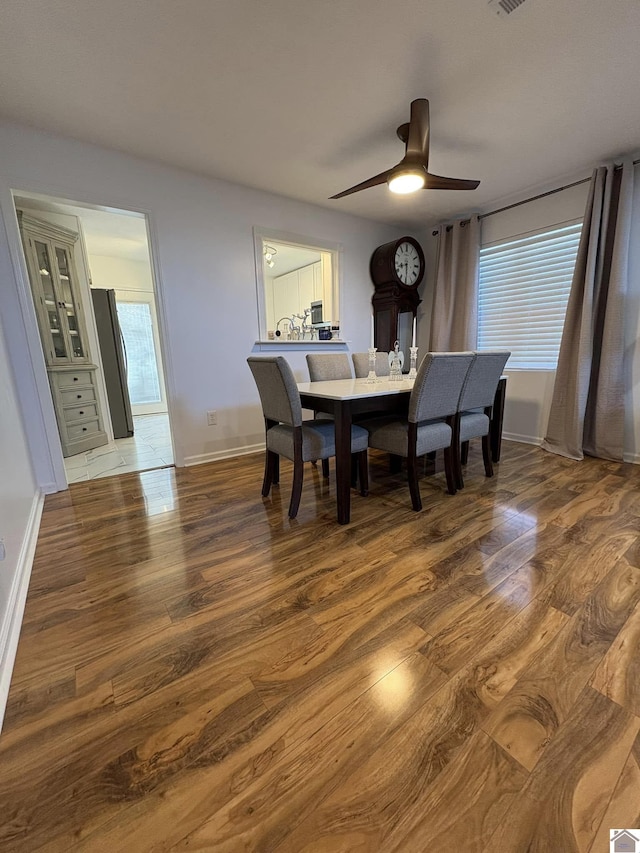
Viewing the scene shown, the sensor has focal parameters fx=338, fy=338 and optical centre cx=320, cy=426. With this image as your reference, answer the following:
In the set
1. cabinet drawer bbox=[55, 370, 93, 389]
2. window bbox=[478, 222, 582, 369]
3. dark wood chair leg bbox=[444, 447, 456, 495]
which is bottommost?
dark wood chair leg bbox=[444, 447, 456, 495]

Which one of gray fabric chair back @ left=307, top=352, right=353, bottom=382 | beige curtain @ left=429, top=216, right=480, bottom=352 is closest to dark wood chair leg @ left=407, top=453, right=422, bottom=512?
gray fabric chair back @ left=307, top=352, right=353, bottom=382

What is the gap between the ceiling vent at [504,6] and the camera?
56.1 inches

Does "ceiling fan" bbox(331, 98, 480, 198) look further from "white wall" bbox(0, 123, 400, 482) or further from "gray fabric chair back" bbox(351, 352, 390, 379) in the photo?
"white wall" bbox(0, 123, 400, 482)

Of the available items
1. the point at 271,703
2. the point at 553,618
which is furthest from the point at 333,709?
the point at 553,618

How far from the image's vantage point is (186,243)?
2783 millimetres

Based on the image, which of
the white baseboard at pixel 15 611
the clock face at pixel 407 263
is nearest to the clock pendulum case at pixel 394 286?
the clock face at pixel 407 263

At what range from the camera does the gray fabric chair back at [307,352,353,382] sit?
2930 mm

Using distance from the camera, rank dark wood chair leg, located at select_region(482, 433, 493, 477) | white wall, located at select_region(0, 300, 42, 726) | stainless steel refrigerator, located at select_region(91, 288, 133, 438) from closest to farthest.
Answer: white wall, located at select_region(0, 300, 42, 726) → dark wood chair leg, located at select_region(482, 433, 493, 477) → stainless steel refrigerator, located at select_region(91, 288, 133, 438)

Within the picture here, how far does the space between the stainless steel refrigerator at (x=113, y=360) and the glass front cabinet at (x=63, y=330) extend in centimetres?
45

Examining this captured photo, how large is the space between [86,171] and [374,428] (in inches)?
105

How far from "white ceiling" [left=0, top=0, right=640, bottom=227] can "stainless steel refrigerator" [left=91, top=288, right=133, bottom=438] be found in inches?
84.9

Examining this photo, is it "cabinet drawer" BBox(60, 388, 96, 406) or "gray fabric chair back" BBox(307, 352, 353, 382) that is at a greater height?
"gray fabric chair back" BBox(307, 352, 353, 382)

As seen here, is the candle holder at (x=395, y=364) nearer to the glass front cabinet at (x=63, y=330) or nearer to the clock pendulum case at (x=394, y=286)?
the clock pendulum case at (x=394, y=286)

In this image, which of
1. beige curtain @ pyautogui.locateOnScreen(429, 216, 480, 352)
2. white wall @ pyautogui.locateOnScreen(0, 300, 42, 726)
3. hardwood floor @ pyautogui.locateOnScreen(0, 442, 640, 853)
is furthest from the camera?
beige curtain @ pyautogui.locateOnScreen(429, 216, 480, 352)
